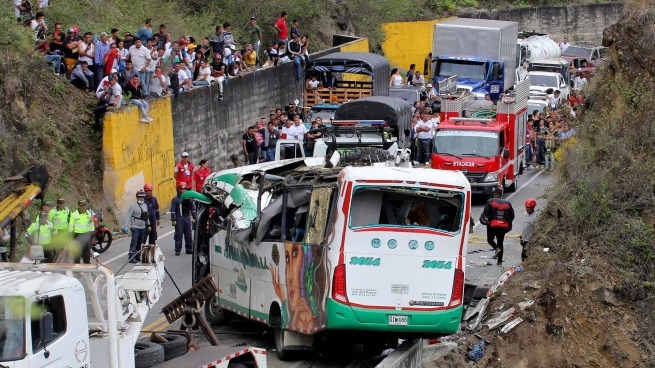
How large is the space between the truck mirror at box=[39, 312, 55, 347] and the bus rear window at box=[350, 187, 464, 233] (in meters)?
5.15

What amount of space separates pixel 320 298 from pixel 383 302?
0.86 metres

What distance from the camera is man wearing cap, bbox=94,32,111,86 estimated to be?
26.6 metres

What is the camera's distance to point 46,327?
415 inches

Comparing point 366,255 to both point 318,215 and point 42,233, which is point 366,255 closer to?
point 318,215

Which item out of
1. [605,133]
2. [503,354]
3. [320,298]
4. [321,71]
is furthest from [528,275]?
[321,71]

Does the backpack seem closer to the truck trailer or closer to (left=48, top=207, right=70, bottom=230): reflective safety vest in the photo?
(left=48, top=207, right=70, bottom=230): reflective safety vest

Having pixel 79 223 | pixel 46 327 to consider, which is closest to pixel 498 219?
pixel 79 223

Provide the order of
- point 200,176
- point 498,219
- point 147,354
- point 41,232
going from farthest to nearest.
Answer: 1. point 200,176
2. point 498,219
3. point 41,232
4. point 147,354

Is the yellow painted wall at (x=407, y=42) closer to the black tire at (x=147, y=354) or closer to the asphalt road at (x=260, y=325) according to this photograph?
the asphalt road at (x=260, y=325)

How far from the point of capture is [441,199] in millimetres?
15102

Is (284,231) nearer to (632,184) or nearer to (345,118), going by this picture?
(632,184)

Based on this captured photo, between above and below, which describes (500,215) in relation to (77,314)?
below

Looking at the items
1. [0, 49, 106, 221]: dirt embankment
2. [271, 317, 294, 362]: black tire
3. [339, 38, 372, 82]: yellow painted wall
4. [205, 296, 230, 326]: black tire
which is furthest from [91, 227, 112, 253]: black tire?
[339, 38, 372, 82]: yellow painted wall

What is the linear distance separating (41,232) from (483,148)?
45.8 ft
